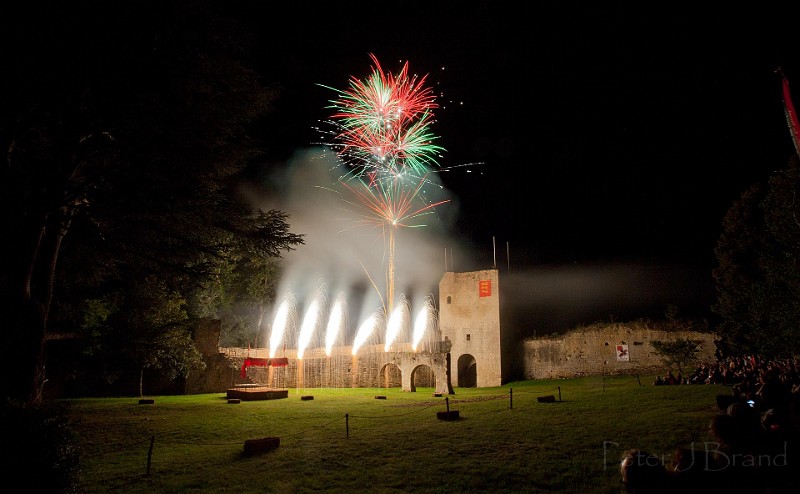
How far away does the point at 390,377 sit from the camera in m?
33.7

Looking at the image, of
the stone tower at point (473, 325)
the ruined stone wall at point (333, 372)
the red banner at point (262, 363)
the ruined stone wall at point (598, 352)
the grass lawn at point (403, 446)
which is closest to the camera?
the grass lawn at point (403, 446)

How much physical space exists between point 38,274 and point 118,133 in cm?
290

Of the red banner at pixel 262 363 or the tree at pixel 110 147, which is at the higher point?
the tree at pixel 110 147

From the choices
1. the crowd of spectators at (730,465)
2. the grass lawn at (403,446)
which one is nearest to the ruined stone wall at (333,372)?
the grass lawn at (403,446)

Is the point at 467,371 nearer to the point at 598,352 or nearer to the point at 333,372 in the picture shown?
the point at 598,352

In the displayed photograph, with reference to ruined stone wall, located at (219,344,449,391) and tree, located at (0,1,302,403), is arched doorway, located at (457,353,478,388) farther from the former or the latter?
tree, located at (0,1,302,403)

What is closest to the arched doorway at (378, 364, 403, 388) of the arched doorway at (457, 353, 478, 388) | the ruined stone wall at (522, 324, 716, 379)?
the arched doorway at (457, 353, 478, 388)

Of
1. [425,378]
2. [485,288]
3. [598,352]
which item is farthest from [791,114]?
[425,378]

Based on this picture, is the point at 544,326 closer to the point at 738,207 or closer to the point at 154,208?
the point at 738,207

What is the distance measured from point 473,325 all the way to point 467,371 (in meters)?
3.87

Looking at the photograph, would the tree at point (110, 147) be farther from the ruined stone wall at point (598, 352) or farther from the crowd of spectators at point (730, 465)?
→ the ruined stone wall at point (598, 352)

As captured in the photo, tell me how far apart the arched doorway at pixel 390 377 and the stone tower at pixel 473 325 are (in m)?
3.88

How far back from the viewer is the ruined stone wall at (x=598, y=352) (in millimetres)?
30062

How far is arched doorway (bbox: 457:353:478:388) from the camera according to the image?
36.7m
